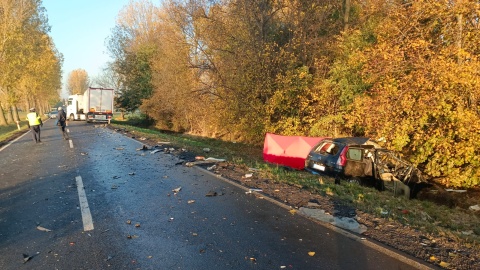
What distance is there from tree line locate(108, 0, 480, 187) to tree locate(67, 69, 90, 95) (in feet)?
242

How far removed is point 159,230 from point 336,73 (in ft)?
47.1

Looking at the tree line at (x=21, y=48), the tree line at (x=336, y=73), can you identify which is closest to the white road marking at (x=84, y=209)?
the tree line at (x=336, y=73)

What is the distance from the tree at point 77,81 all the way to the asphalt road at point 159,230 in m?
98.3

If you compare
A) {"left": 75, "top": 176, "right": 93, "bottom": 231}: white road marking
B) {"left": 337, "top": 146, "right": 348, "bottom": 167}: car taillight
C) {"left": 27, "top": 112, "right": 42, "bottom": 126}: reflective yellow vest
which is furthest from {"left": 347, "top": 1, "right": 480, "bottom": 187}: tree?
{"left": 27, "top": 112, "right": 42, "bottom": 126}: reflective yellow vest

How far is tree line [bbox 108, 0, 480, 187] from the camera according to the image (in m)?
11.4

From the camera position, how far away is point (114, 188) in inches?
301

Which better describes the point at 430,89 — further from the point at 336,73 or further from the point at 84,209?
the point at 84,209

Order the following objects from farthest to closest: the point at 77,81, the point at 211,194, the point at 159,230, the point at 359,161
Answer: the point at 77,81 → the point at 359,161 → the point at 211,194 → the point at 159,230

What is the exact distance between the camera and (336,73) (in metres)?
17.2

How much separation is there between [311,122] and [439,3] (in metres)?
9.10

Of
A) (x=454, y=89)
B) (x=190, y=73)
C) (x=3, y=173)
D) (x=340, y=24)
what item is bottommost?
(x=3, y=173)

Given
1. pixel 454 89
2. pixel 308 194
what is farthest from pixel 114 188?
pixel 454 89

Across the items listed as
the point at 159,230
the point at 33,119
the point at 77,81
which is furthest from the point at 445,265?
the point at 77,81

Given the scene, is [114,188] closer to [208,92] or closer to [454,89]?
[454,89]
